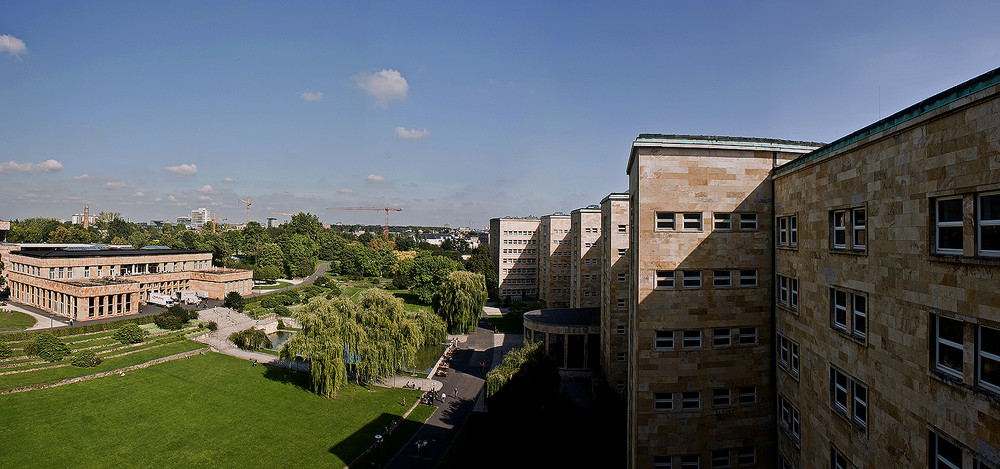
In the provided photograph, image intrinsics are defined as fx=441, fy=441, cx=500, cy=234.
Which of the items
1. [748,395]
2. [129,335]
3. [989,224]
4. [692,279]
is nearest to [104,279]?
[129,335]

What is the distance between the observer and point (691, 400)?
57.4 ft

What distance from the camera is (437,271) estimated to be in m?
79.9

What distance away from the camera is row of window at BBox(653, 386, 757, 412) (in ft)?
56.9

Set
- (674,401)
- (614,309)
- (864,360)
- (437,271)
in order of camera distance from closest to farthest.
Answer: (864,360) → (674,401) → (614,309) → (437,271)

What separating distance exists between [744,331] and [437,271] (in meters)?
65.6

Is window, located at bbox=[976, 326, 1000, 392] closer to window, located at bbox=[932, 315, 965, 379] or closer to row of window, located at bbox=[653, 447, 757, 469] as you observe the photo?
window, located at bbox=[932, 315, 965, 379]

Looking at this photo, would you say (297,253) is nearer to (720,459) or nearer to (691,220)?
(691,220)

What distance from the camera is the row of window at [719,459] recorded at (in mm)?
17375

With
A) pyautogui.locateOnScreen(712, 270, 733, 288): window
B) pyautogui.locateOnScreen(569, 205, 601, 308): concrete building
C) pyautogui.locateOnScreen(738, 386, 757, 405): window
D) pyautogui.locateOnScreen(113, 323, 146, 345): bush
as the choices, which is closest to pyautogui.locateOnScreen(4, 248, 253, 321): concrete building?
pyautogui.locateOnScreen(113, 323, 146, 345): bush

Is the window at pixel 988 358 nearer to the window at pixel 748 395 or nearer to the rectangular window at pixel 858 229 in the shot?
the rectangular window at pixel 858 229

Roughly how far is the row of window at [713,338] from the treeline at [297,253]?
201 feet

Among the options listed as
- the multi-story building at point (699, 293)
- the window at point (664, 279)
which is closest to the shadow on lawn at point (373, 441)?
the multi-story building at point (699, 293)

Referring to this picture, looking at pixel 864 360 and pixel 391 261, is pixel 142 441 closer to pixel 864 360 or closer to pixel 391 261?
pixel 864 360

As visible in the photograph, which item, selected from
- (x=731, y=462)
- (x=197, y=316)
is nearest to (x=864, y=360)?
(x=731, y=462)
